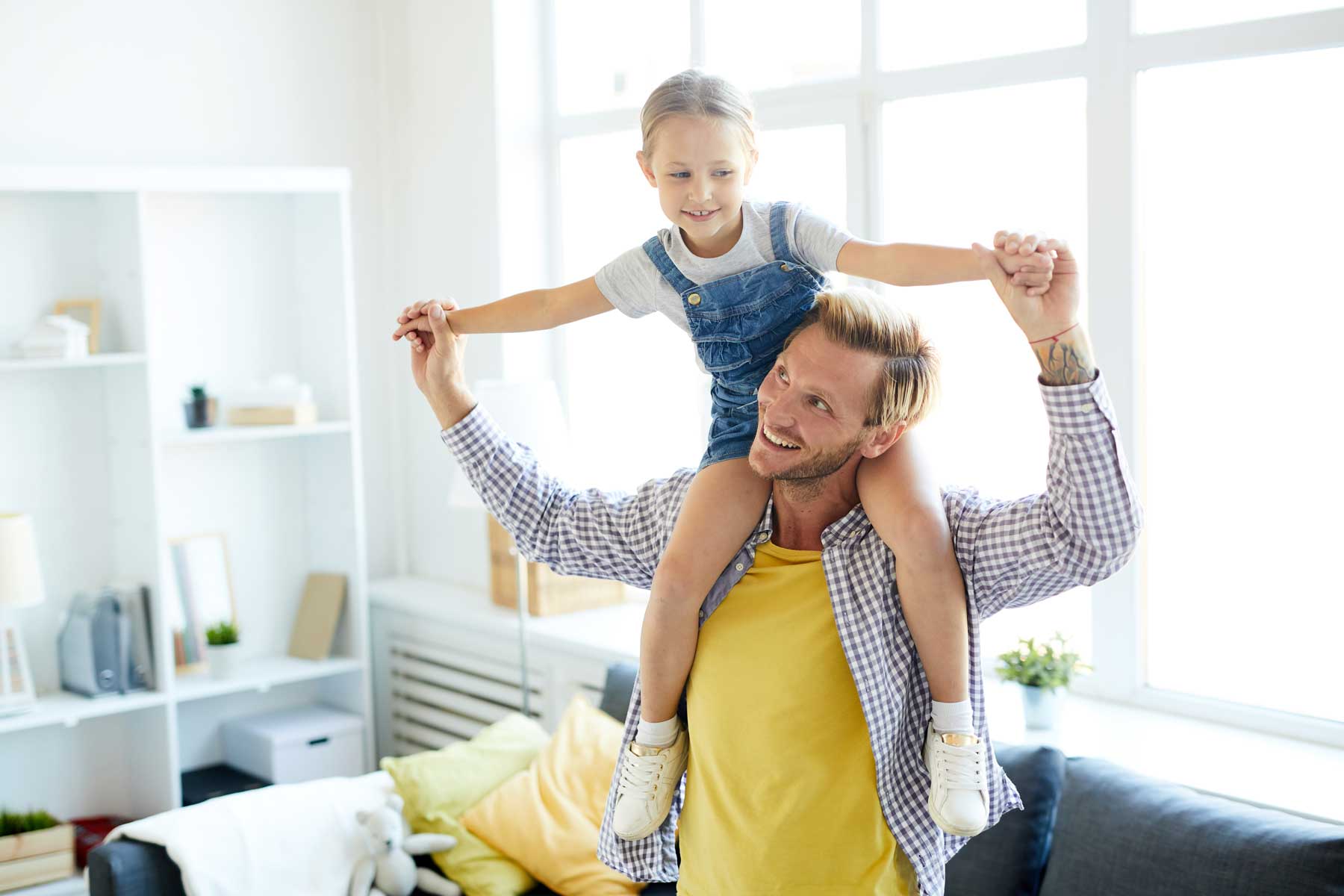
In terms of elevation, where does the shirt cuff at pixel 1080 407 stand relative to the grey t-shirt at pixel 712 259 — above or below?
below

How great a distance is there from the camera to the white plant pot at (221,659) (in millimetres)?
3781

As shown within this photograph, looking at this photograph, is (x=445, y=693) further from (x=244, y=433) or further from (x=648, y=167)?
(x=648, y=167)

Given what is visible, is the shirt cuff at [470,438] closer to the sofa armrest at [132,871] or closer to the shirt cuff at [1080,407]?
the shirt cuff at [1080,407]

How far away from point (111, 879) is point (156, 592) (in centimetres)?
103

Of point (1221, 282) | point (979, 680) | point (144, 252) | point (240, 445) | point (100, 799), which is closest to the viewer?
point (979, 680)

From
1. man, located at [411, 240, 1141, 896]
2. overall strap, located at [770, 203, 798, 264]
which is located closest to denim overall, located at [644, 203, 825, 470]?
overall strap, located at [770, 203, 798, 264]

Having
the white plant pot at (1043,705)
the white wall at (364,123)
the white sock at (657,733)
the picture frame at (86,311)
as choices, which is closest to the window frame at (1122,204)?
the white plant pot at (1043,705)

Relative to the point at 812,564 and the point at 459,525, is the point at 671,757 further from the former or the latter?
the point at 459,525

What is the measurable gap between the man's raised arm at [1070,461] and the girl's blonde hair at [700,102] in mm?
401

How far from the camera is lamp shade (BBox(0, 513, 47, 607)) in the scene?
323cm

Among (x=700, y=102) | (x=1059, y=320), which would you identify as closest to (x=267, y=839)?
(x=700, y=102)

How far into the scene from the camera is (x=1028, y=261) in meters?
1.21

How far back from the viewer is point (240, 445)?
409cm

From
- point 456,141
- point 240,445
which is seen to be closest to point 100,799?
point 240,445
